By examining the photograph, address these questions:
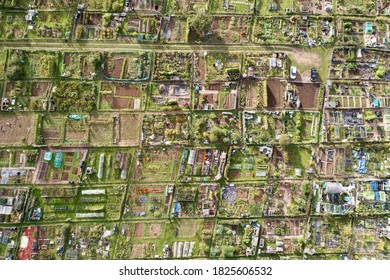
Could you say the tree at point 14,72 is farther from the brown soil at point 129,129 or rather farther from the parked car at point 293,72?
the parked car at point 293,72

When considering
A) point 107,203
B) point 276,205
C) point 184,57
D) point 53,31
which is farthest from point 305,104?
point 53,31

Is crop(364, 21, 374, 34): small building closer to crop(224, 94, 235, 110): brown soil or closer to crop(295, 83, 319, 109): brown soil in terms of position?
crop(295, 83, 319, 109): brown soil

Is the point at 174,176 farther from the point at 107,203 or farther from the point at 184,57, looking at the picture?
the point at 184,57

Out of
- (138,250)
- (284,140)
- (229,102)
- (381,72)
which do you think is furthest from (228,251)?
(381,72)

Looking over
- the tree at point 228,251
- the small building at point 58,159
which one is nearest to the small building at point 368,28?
the tree at point 228,251

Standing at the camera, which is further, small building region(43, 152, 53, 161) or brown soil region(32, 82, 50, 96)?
brown soil region(32, 82, 50, 96)

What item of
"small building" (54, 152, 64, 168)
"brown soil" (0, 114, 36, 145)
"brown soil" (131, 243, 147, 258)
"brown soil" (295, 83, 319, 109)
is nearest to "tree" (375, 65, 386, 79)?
"brown soil" (295, 83, 319, 109)

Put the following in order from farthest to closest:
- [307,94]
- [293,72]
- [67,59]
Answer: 1. [307,94]
2. [293,72]
3. [67,59]

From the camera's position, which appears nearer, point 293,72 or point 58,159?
point 58,159

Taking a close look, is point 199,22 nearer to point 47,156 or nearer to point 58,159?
point 58,159
